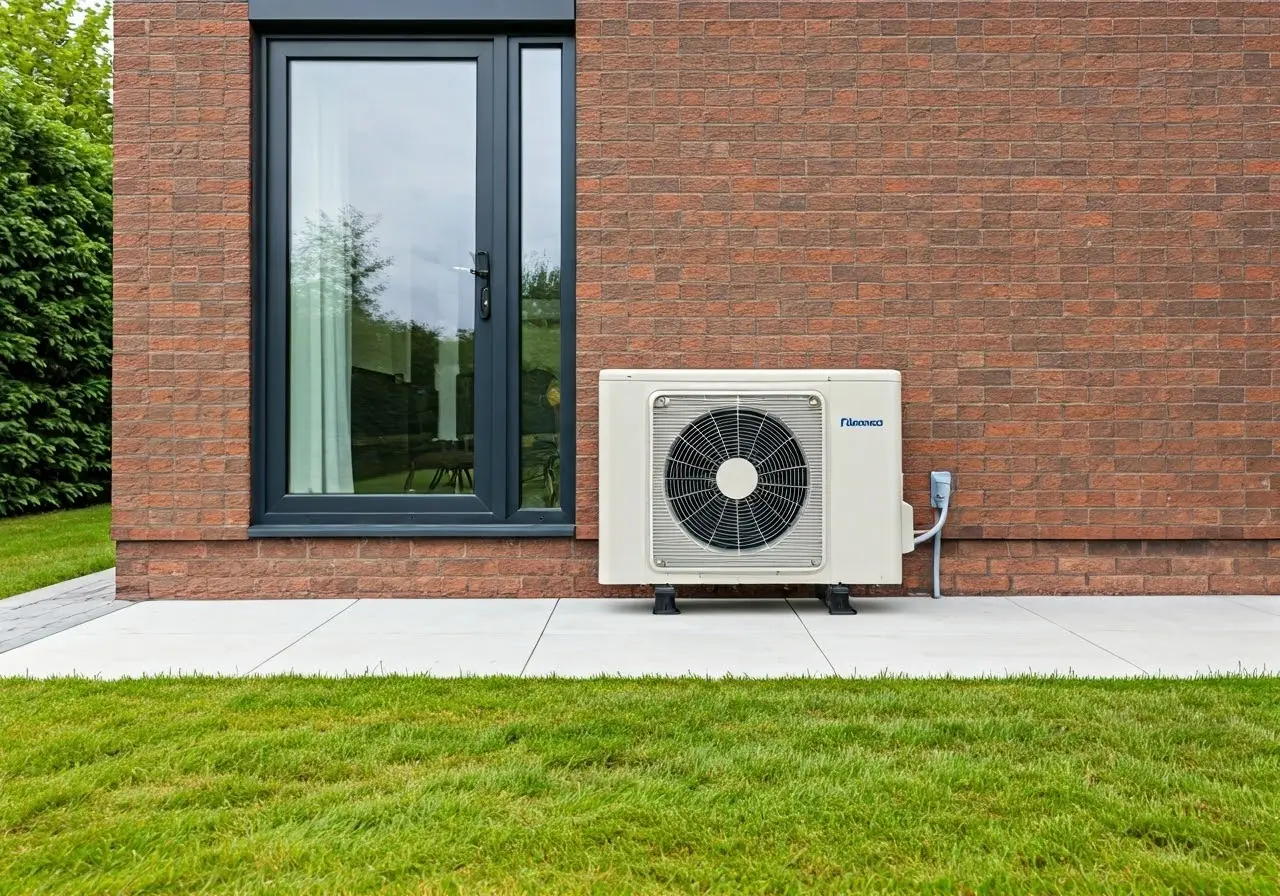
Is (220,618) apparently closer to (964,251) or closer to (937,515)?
(937,515)

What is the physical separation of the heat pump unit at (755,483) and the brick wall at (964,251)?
1.09 feet

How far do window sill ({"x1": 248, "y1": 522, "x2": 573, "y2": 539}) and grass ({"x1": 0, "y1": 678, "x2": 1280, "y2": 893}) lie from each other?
1374mm

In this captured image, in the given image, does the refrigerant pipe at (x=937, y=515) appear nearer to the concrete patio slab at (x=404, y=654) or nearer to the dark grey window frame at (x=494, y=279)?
the dark grey window frame at (x=494, y=279)

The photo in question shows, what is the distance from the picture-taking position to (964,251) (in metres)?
→ 3.57

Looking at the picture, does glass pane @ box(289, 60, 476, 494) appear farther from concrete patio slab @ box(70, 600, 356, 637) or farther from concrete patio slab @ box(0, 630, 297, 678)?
concrete patio slab @ box(0, 630, 297, 678)

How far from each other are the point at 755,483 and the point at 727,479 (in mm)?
105

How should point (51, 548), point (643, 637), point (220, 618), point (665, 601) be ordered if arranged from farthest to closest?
1. point (51, 548)
2. point (665, 601)
3. point (220, 618)
4. point (643, 637)

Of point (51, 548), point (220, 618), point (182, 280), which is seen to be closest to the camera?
point (220, 618)

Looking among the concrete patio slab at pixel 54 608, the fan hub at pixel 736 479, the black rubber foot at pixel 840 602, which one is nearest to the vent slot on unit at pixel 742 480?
the fan hub at pixel 736 479

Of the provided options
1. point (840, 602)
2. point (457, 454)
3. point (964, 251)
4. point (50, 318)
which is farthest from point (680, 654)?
point (50, 318)

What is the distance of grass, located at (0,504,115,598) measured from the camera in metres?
4.07

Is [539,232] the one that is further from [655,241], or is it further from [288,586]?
[288,586]

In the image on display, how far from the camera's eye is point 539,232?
366 cm

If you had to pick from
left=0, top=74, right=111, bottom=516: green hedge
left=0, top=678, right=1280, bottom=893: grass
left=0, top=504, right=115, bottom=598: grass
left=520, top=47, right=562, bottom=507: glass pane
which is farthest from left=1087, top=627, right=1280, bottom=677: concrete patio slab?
left=0, top=74, right=111, bottom=516: green hedge
